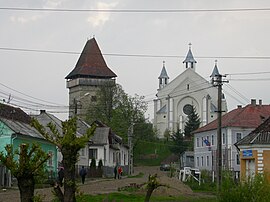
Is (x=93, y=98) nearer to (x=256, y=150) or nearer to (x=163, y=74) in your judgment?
(x=163, y=74)

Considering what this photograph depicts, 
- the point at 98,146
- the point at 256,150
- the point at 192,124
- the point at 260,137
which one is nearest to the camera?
the point at 256,150

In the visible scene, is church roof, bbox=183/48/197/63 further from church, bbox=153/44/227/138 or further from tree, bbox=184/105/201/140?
A: tree, bbox=184/105/201/140

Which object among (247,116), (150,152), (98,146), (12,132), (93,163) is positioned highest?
(247,116)

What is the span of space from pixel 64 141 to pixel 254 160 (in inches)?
1222

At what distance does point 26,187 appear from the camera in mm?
15242

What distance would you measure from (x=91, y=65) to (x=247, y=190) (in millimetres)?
93596

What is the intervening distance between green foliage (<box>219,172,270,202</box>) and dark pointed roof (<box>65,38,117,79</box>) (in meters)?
90.7

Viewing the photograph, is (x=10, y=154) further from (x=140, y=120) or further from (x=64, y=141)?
(x=140, y=120)

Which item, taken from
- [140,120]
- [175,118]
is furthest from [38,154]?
[175,118]

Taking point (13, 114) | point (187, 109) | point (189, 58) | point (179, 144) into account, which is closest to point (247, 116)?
point (179, 144)

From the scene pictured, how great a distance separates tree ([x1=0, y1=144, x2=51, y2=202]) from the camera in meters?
14.9

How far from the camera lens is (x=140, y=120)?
297 feet

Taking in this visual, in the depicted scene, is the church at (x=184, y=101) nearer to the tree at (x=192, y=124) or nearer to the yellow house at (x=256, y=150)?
the tree at (x=192, y=124)

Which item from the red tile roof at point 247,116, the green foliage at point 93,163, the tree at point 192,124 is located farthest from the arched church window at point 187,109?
the green foliage at point 93,163
